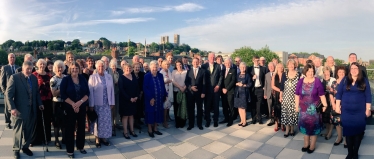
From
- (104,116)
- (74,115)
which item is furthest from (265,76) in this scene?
(74,115)

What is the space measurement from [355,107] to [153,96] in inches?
146

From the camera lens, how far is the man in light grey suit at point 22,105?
388cm

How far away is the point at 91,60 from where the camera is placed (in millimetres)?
5375

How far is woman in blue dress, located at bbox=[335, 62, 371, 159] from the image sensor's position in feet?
12.7

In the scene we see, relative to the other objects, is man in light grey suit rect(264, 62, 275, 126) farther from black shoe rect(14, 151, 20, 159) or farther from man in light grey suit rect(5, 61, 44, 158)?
black shoe rect(14, 151, 20, 159)

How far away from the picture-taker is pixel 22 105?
3.95 m

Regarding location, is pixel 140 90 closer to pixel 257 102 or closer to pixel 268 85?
pixel 257 102

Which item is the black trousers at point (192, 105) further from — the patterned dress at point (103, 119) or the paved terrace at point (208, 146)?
the patterned dress at point (103, 119)

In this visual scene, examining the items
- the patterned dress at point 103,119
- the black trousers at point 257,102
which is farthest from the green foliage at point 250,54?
the patterned dress at point 103,119

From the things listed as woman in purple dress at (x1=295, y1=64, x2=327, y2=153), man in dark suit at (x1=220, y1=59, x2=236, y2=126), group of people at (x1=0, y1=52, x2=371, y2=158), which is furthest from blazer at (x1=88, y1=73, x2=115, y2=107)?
woman in purple dress at (x1=295, y1=64, x2=327, y2=153)

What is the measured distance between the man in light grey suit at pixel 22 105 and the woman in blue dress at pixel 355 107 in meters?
5.19

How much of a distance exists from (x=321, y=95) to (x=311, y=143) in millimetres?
894

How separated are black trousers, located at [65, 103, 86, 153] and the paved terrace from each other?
0.67ft

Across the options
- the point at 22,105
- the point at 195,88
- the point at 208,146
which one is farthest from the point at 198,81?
the point at 22,105
